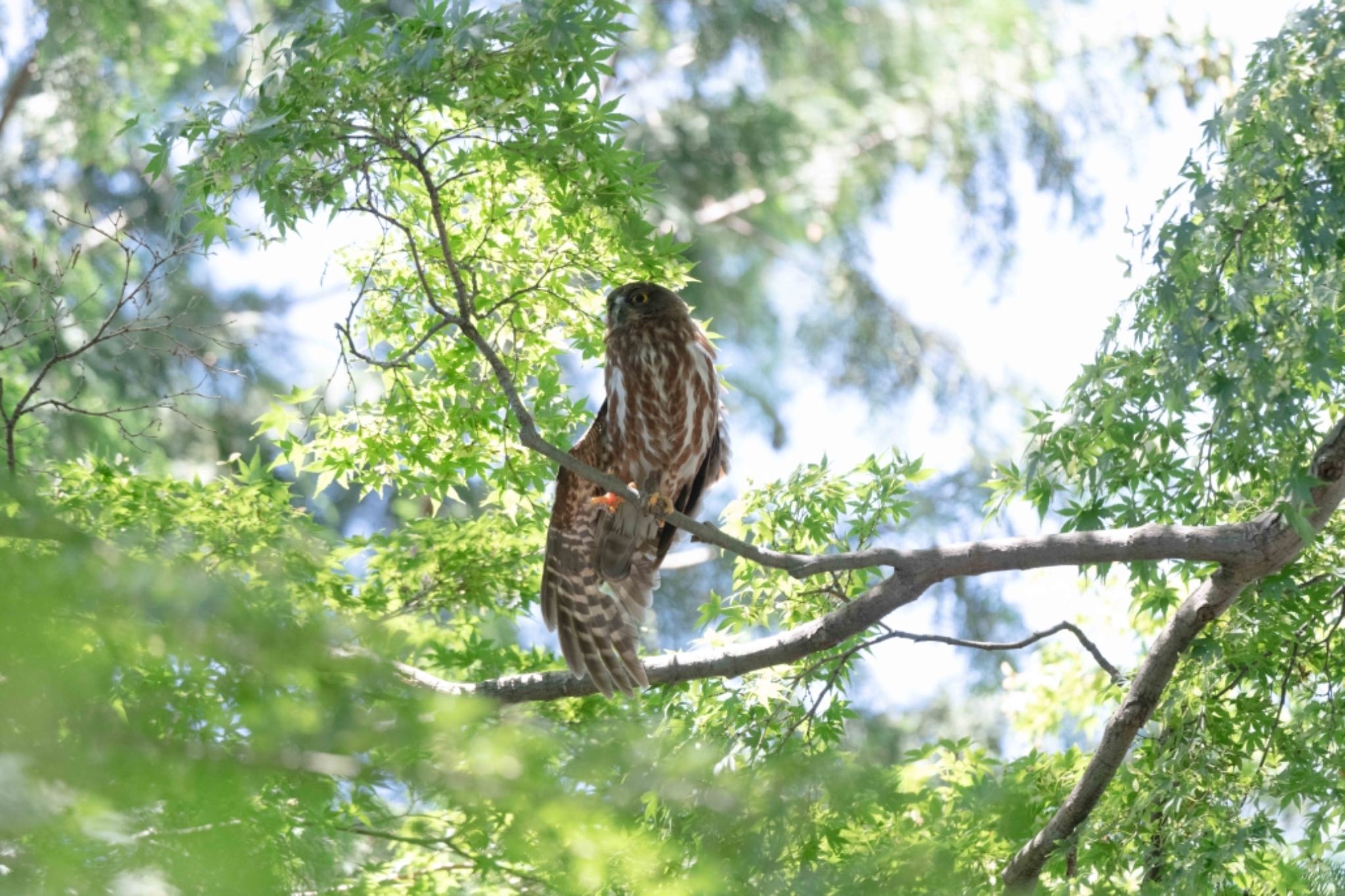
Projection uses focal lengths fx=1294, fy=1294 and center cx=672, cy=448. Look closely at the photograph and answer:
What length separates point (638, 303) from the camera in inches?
183

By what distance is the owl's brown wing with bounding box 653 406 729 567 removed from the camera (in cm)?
497

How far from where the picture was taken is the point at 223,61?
11.9ft

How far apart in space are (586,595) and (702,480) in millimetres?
638

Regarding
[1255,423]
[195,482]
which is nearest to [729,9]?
[195,482]

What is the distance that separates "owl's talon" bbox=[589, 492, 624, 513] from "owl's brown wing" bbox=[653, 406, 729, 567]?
0.23 m

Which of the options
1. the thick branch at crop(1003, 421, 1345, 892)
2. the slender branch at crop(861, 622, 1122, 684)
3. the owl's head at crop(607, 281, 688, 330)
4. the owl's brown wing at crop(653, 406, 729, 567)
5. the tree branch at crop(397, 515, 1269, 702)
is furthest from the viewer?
the owl's brown wing at crop(653, 406, 729, 567)

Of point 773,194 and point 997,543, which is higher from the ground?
point 773,194

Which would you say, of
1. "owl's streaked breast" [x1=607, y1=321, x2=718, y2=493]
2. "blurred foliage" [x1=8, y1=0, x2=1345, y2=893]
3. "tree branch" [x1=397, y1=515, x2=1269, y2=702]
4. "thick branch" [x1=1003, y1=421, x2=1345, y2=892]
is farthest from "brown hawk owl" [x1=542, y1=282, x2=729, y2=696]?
"thick branch" [x1=1003, y1=421, x2=1345, y2=892]

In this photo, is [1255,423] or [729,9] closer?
[1255,423]

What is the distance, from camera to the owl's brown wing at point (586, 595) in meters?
4.61

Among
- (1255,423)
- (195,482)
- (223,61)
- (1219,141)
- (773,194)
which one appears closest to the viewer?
(1255,423)

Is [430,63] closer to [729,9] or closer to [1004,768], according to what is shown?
[1004,768]

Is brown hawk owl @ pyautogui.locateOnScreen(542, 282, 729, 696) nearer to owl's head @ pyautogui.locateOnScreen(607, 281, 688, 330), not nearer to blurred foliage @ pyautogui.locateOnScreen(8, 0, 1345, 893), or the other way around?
owl's head @ pyautogui.locateOnScreen(607, 281, 688, 330)

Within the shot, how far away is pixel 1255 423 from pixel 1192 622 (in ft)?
2.58
